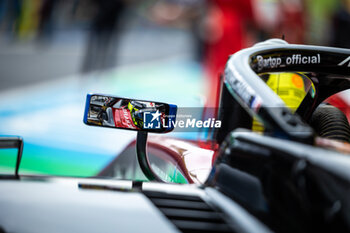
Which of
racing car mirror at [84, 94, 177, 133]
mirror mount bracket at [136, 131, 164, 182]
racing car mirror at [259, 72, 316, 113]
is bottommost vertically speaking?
mirror mount bracket at [136, 131, 164, 182]

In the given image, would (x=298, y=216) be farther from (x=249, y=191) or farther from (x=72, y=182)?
(x=72, y=182)

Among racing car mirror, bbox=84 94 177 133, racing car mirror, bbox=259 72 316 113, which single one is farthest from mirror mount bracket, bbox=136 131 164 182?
racing car mirror, bbox=259 72 316 113

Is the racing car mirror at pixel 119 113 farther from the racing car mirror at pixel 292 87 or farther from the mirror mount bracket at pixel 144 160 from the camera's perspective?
the racing car mirror at pixel 292 87

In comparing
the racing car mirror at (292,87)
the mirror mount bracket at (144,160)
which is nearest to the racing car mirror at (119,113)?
the mirror mount bracket at (144,160)

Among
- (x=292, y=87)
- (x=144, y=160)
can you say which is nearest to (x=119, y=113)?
(x=144, y=160)

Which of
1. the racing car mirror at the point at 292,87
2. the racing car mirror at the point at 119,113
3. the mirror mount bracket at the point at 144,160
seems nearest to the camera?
the racing car mirror at the point at 119,113

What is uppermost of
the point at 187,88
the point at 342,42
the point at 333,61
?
the point at 342,42

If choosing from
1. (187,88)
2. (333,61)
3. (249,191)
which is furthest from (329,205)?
(187,88)

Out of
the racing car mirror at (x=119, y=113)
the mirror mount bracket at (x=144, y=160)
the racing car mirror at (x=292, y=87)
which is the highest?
the racing car mirror at (x=292, y=87)

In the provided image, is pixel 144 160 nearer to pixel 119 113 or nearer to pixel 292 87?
pixel 119 113

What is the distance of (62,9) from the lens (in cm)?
1322

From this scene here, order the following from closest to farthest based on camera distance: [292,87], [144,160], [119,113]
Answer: [119,113], [144,160], [292,87]

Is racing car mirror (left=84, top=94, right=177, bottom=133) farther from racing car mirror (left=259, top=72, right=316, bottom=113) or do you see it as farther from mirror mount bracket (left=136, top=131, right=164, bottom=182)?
racing car mirror (left=259, top=72, right=316, bottom=113)

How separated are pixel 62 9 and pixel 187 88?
5182mm
